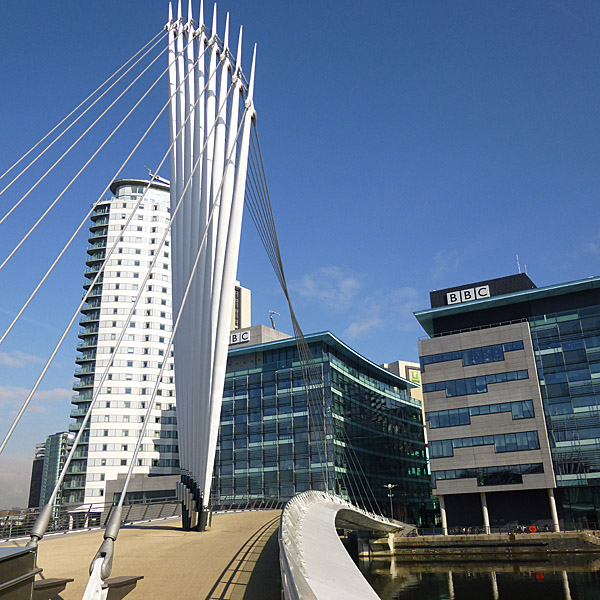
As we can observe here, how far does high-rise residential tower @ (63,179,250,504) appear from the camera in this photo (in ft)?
330

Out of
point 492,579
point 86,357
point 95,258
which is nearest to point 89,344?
point 86,357

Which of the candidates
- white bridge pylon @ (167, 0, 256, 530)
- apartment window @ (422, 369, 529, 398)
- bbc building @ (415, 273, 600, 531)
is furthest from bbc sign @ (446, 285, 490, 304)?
white bridge pylon @ (167, 0, 256, 530)

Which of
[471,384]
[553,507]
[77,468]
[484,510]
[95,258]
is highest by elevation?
[95,258]

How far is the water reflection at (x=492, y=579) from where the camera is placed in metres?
37.7

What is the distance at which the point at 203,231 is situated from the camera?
2672cm

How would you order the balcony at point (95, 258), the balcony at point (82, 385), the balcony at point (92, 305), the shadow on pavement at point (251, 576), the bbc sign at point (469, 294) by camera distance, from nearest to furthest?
the shadow on pavement at point (251, 576) → the bbc sign at point (469, 294) → the balcony at point (82, 385) → the balcony at point (92, 305) → the balcony at point (95, 258)

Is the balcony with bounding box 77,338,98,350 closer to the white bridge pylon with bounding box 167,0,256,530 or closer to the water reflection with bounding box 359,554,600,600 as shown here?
the water reflection with bounding box 359,554,600,600

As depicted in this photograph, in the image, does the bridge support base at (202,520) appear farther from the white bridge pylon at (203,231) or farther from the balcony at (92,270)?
the balcony at (92,270)

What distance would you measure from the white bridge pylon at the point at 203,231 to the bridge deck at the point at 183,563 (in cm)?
351

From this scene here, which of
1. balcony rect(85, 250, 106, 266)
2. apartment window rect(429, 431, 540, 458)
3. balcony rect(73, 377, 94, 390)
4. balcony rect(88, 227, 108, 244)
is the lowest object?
apartment window rect(429, 431, 540, 458)

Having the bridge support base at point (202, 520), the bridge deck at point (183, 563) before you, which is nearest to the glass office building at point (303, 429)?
the bridge support base at point (202, 520)

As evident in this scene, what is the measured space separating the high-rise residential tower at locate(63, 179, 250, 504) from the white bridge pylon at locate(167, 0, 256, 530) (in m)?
75.9

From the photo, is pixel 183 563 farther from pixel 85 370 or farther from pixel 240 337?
pixel 85 370

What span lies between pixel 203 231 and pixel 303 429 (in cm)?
6010
